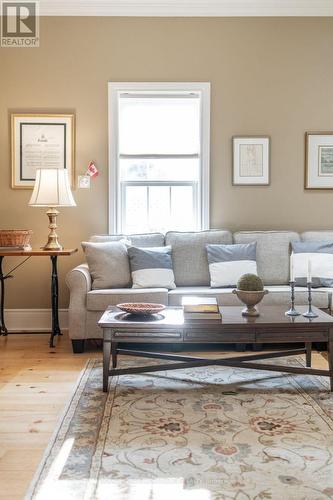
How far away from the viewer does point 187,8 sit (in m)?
5.04

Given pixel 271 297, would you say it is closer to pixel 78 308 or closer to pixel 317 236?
pixel 317 236

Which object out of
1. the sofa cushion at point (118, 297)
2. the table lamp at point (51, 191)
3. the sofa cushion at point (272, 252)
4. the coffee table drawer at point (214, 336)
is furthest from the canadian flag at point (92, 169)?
the coffee table drawer at point (214, 336)

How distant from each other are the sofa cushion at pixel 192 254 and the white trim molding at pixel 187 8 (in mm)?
2113

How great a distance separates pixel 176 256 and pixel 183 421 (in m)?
2.22

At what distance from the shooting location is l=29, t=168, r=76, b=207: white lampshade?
4.59 meters

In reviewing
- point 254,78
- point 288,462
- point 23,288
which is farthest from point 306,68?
point 288,462

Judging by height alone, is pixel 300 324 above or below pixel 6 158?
below

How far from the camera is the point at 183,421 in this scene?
108 inches

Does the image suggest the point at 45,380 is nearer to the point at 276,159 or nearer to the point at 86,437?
the point at 86,437

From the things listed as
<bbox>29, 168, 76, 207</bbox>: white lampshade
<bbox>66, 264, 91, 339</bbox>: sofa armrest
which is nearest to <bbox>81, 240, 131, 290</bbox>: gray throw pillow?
<bbox>66, 264, 91, 339</bbox>: sofa armrest

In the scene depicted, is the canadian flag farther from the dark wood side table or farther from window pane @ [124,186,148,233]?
the dark wood side table

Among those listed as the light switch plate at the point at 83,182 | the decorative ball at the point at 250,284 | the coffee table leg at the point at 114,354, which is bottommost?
the coffee table leg at the point at 114,354

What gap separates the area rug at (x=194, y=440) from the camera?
205 centimetres

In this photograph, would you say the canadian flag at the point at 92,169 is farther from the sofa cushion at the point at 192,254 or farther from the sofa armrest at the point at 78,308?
the sofa armrest at the point at 78,308
